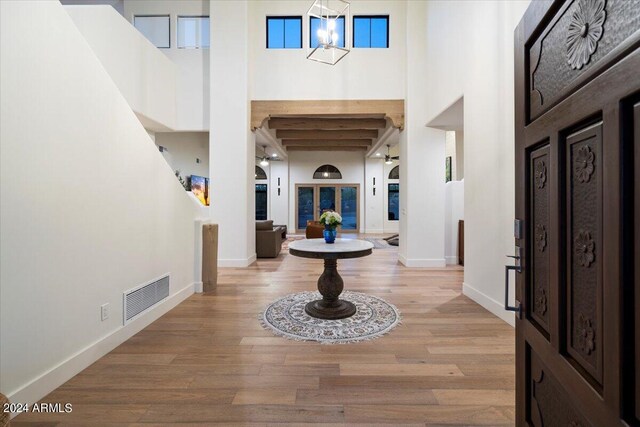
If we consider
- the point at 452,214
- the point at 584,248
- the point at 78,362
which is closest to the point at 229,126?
the point at 78,362

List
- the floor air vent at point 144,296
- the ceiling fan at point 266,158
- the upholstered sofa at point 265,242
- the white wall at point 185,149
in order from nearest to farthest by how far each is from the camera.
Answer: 1. the floor air vent at point 144,296
2. the upholstered sofa at point 265,242
3. the white wall at point 185,149
4. the ceiling fan at point 266,158

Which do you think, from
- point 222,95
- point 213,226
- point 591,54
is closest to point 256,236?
point 213,226

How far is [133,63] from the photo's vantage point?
5.46m

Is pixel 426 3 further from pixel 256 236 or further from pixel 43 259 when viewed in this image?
pixel 43 259

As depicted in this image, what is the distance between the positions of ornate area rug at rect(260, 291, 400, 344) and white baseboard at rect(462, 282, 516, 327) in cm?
105

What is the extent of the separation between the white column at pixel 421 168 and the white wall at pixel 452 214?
1.64ft

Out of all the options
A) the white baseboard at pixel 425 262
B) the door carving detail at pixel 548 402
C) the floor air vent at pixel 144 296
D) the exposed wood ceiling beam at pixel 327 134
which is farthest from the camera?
the exposed wood ceiling beam at pixel 327 134

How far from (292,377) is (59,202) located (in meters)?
1.93

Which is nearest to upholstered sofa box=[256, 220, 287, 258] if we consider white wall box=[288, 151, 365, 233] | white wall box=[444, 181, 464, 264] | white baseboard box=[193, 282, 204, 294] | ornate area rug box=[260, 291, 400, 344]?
white baseboard box=[193, 282, 204, 294]

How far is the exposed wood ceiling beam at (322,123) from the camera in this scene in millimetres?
7379

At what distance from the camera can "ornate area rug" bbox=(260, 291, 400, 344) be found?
2.69 metres

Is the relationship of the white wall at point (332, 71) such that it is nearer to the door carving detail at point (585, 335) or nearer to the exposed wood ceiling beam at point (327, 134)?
the exposed wood ceiling beam at point (327, 134)

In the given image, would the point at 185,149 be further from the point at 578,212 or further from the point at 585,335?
the point at 585,335

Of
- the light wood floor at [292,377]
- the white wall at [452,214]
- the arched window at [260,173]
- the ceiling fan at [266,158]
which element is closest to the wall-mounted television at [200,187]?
the ceiling fan at [266,158]
